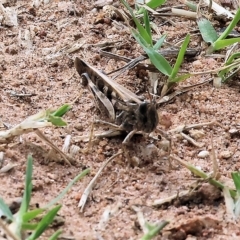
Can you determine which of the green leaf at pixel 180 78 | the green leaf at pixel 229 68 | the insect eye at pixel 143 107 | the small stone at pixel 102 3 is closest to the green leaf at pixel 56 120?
the insect eye at pixel 143 107

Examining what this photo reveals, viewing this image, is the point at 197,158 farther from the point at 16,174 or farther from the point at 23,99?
the point at 23,99

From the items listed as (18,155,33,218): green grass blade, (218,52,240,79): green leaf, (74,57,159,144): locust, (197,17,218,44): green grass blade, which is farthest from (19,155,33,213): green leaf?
(197,17,218,44): green grass blade

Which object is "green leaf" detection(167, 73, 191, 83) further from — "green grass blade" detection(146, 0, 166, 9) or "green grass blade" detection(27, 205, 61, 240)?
"green grass blade" detection(27, 205, 61, 240)

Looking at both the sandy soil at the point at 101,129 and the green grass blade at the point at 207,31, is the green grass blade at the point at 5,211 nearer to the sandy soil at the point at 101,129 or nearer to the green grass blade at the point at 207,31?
the sandy soil at the point at 101,129

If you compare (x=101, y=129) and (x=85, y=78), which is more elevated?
(x=85, y=78)

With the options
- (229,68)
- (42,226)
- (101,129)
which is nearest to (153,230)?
(42,226)

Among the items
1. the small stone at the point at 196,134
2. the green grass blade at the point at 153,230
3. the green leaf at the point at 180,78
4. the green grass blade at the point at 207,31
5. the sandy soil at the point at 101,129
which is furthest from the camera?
the green grass blade at the point at 207,31

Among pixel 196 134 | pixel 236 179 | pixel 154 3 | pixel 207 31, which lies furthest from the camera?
pixel 154 3

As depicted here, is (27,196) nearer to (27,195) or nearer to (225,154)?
(27,195)
